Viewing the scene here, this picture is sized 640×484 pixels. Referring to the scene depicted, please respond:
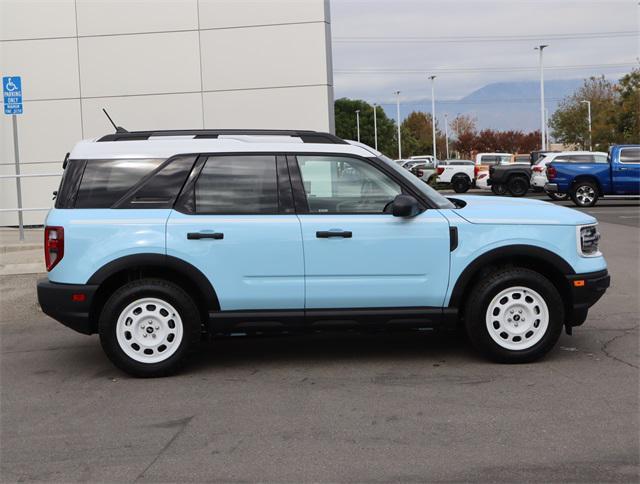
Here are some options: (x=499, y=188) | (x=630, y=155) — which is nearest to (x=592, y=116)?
(x=499, y=188)

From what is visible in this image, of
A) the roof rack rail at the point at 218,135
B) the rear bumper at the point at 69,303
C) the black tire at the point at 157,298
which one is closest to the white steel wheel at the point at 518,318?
the roof rack rail at the point at 218,135

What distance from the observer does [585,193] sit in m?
26.6

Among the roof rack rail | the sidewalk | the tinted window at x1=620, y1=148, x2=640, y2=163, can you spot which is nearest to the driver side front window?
the roof rack rail

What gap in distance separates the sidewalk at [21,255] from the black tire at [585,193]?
16.8m

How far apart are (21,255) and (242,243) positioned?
27.5 feet

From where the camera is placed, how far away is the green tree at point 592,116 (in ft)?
182

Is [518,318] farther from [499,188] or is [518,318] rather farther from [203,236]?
[499,188]

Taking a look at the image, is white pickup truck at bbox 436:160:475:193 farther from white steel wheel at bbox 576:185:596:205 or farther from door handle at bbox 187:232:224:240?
door handle at bbox 187:232:224:240

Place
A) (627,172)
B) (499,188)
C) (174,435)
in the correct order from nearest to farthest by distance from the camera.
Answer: (174,435) → (627,172) → (499,188)

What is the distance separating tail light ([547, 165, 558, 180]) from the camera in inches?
1055

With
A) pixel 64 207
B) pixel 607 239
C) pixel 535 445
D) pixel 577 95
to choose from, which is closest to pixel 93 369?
pixel 64 207

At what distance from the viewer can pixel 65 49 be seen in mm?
19156

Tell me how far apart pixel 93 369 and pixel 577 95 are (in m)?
76.1

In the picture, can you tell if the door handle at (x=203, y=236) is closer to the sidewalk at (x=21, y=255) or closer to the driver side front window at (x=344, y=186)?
the driver side front window at (x=344, y=186)
